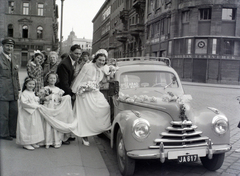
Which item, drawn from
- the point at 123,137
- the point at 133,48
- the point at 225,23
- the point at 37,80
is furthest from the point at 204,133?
the point at 133,48

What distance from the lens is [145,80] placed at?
18.7ft

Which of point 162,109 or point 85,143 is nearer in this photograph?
point 162,109

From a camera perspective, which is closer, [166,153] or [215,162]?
[166,153]

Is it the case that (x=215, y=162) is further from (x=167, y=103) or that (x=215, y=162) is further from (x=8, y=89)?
(x=8, y=89)

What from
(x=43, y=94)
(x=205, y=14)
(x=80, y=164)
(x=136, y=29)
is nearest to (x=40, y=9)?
(x=43, y=94)

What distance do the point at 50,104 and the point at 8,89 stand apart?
0.91 m

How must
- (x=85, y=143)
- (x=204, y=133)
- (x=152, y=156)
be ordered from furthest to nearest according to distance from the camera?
(x=85, y=143) < (x=204, y=133) < (x=152, y=156)

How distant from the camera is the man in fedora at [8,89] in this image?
5664mm

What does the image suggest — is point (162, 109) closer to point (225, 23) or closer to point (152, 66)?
point (152, 66)

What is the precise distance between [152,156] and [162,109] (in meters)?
0.73

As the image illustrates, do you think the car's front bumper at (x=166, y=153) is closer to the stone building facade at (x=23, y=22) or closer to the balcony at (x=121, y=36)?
the stone building facade at (x=23, y=22)

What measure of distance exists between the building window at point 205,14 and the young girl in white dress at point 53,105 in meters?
26.9

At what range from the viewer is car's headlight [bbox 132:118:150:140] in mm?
4020

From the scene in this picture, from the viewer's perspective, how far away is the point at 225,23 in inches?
1133
